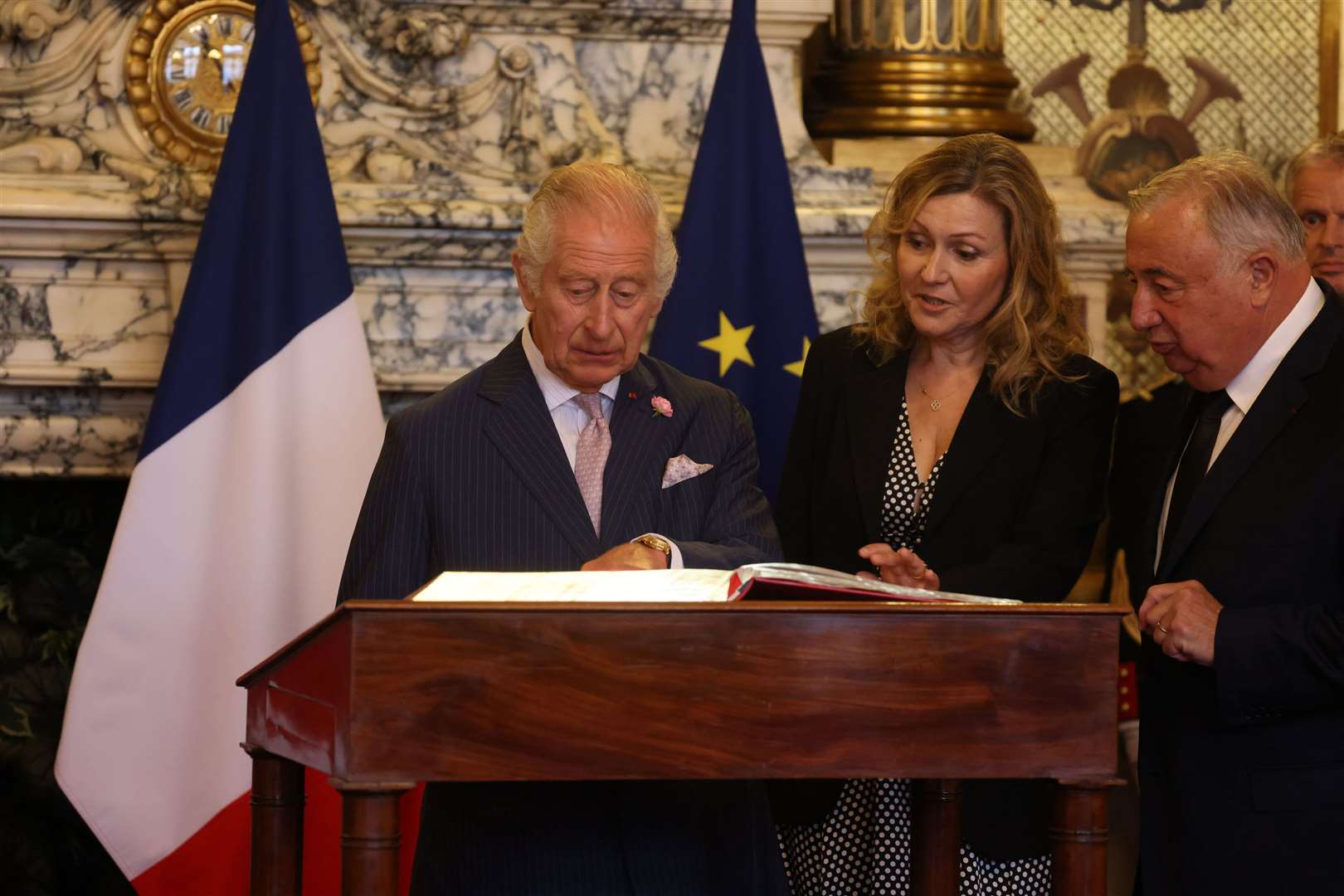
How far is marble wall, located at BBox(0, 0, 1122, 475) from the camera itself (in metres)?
3.79

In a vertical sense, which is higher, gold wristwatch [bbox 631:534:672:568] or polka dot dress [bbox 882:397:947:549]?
gold wristwatch [bbox 631:534:672:568]

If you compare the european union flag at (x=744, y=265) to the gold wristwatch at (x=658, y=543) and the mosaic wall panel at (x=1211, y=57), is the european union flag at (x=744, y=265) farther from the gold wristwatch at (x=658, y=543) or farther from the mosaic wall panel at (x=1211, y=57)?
the gold wristwatch at (x=658, y=543)

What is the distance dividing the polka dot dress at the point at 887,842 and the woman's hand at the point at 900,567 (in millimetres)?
327

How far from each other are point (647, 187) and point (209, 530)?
157 centimetres

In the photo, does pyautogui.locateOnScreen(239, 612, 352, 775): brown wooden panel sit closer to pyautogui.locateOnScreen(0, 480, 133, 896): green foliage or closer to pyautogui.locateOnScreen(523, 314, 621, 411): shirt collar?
pyautogui.locateOnScreen(523, 314, 621, 411): shirt collar

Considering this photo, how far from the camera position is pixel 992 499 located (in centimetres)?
279

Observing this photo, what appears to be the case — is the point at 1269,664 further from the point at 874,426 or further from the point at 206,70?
the point at 206,70

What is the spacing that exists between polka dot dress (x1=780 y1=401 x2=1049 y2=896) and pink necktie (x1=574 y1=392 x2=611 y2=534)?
2.08 ft

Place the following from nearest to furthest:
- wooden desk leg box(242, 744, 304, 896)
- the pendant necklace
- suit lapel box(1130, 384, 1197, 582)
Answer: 1. wooden desk leg box(242, 744, 304, 896)
2. suit lapel box(1130, 384, 1197, 582)
3. the pendant necklace

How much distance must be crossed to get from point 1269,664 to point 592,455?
971 millimetres

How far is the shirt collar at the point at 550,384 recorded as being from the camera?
2422mm

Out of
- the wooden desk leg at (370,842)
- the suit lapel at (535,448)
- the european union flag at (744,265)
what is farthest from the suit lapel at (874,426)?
the wooden desk leg at (370,842)

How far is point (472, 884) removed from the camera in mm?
2146

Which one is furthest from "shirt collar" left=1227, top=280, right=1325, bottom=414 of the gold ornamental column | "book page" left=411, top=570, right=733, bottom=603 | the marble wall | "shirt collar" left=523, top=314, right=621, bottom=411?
the gold ornamental column
